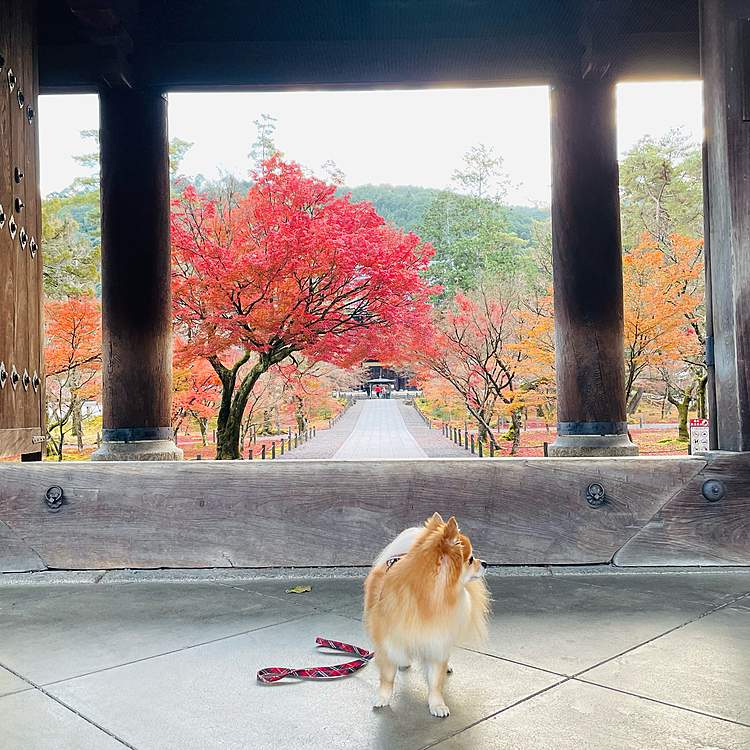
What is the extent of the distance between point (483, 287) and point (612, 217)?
10054 millimetres

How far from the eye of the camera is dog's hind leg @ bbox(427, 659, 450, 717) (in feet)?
6.31

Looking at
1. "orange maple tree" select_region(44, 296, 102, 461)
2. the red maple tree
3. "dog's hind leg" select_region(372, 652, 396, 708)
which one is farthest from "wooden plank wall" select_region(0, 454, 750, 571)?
"orange maple tree" select_region(44, 296, 102, 461)

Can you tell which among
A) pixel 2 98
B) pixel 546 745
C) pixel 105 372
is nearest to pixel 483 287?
pixel 105 372

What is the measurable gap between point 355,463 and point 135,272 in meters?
2.52

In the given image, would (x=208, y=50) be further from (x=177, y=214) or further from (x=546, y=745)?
(x=177, y=214)

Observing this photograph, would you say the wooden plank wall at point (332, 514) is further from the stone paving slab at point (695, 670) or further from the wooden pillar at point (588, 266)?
the wooden pillar at point (588, 266)

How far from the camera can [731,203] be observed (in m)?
3.34

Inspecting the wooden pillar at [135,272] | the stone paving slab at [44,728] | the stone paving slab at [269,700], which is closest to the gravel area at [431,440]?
the wooden pillar at [135,272]

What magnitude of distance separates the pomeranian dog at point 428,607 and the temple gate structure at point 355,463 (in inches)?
57.1

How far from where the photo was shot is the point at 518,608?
2.92 meters

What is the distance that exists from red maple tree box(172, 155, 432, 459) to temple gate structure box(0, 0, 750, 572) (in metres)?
4.40

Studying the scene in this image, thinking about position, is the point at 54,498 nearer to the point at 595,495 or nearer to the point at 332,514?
the point at 332,514

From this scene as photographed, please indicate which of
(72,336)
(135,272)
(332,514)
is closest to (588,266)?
(332,514)

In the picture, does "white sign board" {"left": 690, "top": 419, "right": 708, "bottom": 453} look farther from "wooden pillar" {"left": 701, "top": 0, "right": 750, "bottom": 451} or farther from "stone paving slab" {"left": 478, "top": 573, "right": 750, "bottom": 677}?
"stone paving slab" {"left": 478, "top": 573, "right": 750, "bottom": 677}
